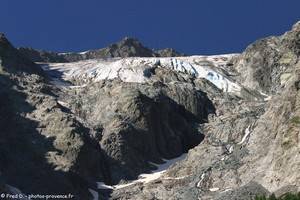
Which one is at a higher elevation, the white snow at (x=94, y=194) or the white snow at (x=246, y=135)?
the white snow at (x=246, y=135)

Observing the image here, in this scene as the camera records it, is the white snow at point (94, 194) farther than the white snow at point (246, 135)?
No

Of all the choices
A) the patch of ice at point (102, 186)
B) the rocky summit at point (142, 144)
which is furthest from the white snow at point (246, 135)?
the patch of ice at point (102, 186)

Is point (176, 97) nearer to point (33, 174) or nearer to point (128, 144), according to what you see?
point (128, 144)

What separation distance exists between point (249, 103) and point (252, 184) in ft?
237

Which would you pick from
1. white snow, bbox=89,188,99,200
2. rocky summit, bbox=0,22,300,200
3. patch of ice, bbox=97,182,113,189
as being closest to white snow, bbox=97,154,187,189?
patch of ice, bbox=97,182,113,189

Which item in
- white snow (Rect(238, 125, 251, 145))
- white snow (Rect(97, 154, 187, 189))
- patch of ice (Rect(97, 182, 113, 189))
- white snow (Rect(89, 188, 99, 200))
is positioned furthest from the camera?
white snow (Rect(238, 125, 251, 145))

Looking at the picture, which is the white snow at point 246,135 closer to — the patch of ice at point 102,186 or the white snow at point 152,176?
the white snow at point 152,176

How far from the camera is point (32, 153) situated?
14600cm

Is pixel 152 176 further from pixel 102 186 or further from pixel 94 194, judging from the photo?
pixel 94 194

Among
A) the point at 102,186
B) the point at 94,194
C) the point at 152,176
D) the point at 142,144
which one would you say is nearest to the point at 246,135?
the point at 152,176

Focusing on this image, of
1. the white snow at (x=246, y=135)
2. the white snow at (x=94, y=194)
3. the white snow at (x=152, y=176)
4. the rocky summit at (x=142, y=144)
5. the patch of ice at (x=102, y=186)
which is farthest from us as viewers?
the white snow at (x=246, y=135)

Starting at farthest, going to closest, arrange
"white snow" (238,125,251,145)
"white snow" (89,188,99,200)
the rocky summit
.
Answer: "white snow" (238,125,251,145)
"white snow" (89,188,99,200)
the rocky summit

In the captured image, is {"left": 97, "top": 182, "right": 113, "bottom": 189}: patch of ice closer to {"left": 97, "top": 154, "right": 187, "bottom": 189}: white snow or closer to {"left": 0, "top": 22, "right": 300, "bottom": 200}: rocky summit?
{"left": 97, "top": 154, "right": 187, "bottom": 189}: white snow

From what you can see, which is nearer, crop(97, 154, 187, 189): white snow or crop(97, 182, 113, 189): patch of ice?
crop(97, 182, 113, 189): patch of ice
